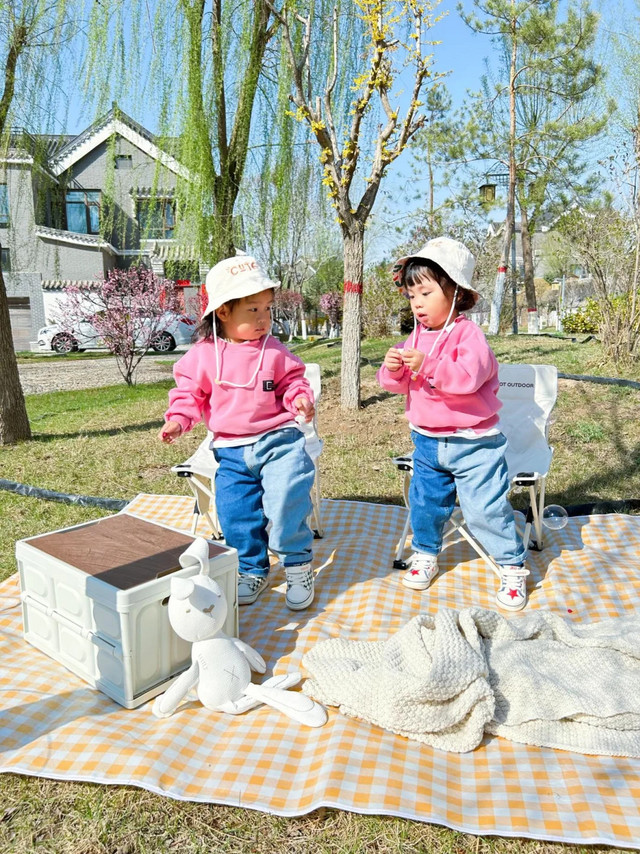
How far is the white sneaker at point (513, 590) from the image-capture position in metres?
2.74

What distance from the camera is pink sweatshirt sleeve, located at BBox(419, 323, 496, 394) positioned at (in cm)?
268

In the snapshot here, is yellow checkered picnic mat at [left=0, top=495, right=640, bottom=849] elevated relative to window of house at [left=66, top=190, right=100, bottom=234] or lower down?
lower down

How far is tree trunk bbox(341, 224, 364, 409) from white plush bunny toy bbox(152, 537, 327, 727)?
400 centimetres

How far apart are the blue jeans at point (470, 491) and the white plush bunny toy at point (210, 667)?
3.84 feet

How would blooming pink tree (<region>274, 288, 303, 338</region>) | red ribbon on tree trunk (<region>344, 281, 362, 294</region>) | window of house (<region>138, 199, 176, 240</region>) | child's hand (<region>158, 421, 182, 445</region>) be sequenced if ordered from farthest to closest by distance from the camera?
blooming pink tree (<region>274, 288, 303, 338</region>)
red ribbon on tree trunk (<region>344, 281, 362, 294</region>)
window of house (<region>138, 199, 176, 240</region>)
child's hand (<region>158, 421, 182, 445</region>)

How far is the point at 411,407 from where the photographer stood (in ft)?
9.73

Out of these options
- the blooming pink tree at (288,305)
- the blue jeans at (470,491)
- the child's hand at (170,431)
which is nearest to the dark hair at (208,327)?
the child's hand at (170,431)

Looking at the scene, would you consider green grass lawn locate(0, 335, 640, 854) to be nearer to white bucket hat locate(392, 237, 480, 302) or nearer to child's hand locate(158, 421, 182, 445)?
child's hand locate(158, 421, 182, 445)

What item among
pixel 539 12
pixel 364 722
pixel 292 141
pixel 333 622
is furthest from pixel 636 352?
pixel 539 12

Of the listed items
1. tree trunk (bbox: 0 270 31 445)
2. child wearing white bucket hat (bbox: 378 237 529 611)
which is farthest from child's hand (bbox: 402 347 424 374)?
tree trunk (bbox: 0 270 31 445)

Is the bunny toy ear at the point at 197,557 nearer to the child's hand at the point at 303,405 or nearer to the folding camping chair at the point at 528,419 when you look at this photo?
the child's hand at the point at 303,405

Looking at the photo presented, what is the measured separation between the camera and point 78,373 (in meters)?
14.0

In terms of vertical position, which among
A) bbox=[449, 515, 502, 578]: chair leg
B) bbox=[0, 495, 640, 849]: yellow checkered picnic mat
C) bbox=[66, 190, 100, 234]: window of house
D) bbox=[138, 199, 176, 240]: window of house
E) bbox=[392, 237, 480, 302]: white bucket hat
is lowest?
bbox=[0, 495, 640, 849]: yellow checkered picnic mat

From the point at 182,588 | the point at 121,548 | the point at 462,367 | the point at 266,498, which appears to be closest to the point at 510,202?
the point at 462,367
